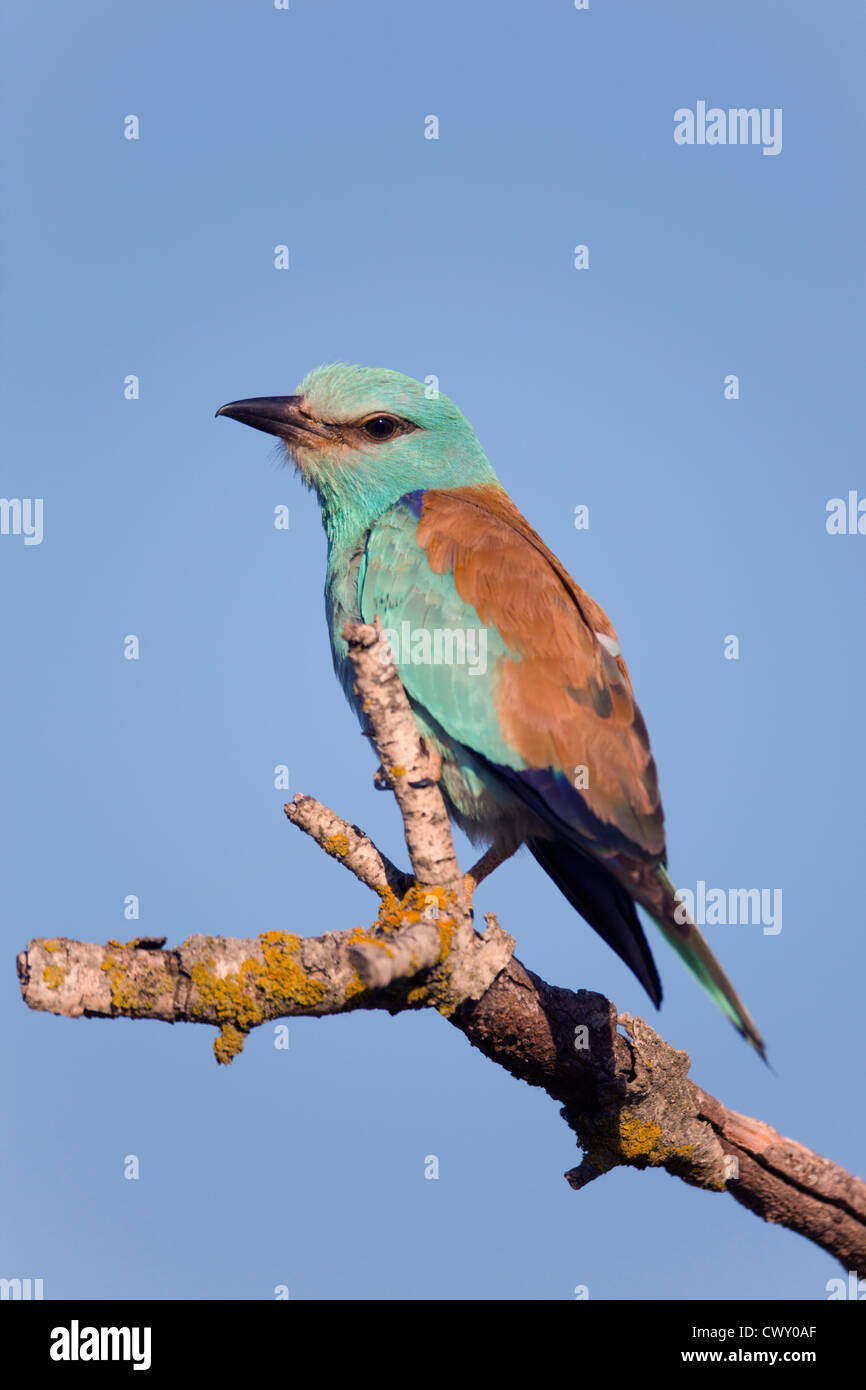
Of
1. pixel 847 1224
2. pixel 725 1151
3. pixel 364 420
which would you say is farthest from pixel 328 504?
pixel 847 1224

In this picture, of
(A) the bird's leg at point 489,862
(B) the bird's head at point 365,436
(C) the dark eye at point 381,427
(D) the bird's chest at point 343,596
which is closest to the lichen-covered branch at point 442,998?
(A) the bird's leg at point 489,862

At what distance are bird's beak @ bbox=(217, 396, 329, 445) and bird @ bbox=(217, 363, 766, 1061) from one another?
1.84ft

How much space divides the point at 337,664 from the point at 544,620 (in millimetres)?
1075

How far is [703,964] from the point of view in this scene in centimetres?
416

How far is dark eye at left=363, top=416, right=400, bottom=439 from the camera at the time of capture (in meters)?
6.00

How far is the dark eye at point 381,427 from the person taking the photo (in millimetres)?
5996

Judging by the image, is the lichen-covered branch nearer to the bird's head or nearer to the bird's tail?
the bird's tail

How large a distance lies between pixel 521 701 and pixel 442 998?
134 centimetres

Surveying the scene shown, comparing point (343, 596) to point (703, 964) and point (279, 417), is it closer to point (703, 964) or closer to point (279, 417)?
point (279, 417)

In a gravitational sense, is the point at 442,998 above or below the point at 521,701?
below


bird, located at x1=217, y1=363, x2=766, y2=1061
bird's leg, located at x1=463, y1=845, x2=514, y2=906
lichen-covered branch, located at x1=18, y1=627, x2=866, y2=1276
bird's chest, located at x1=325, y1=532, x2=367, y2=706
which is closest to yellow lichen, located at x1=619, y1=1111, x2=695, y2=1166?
lichen-covered branch, located at x1=18, y1=627, x2=866, y2=1276

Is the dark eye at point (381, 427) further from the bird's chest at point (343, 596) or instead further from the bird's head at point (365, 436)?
the bird's chest at point (343, 596)

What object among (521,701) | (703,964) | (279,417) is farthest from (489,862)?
(279,417)
